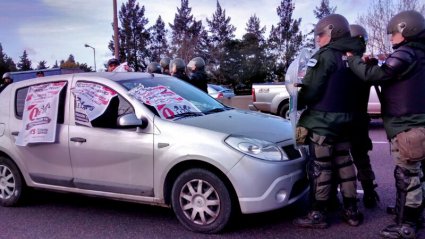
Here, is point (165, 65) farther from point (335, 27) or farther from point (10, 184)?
point (335, 27)

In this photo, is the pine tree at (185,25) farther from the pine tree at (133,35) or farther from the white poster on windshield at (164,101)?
the white poster on windshield at (164,101)

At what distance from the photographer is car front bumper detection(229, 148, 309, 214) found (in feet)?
13.6

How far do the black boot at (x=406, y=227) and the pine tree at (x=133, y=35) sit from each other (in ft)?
217

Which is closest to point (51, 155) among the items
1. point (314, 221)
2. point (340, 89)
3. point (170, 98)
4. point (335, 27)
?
point (170, 98)

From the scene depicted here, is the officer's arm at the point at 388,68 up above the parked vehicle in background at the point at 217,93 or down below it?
above

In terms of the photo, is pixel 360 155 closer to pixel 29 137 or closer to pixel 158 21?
pixel 29 137

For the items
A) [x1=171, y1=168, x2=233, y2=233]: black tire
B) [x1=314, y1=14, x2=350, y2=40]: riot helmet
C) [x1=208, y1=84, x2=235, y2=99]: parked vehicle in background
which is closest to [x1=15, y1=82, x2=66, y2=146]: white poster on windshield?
[x1=171, y1=168, x2=233, y2=233]: black tire

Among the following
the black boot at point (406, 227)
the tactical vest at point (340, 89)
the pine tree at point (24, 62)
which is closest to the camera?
the black boot at point (406, 227)

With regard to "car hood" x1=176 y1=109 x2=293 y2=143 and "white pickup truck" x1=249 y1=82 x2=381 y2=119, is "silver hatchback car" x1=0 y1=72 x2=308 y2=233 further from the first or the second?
"white pickup truck" x1=249 y1=82 x2=381 y2=119

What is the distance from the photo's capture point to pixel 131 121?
4527 mm

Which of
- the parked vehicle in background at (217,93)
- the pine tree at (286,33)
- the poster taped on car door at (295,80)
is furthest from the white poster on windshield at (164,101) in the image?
the pine tree at (286,33)

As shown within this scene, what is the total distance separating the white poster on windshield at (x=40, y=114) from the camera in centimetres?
515

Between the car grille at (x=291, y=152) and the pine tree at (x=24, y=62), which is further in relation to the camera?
the pine tree at (x=24, y=62)

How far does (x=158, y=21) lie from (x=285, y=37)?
72.8 feet
